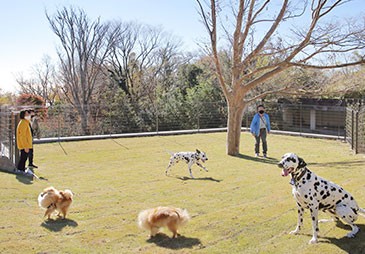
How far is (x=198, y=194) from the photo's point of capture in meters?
8.19

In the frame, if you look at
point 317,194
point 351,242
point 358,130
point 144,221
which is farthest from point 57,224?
point 358,130

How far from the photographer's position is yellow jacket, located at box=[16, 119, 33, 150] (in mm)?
10172

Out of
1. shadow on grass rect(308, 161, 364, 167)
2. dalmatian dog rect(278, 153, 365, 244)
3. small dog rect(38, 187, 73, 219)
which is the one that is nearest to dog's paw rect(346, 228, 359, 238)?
dalmatian dog rect(278, 153, 365, 244)

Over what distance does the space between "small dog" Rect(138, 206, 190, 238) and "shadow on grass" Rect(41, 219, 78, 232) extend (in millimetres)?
1330

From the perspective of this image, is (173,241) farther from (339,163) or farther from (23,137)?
(339,163)

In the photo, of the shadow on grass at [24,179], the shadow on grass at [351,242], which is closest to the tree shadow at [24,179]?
the shadow on grass at [24,179]

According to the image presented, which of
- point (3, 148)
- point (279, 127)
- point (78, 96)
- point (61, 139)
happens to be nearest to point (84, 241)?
point (3, 148)

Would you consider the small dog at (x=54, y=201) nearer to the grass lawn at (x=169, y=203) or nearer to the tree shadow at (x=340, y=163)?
the grass lawn at (x=169, y=203)

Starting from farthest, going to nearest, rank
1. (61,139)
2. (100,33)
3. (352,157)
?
(100,33) < (61,139) < (352,157)

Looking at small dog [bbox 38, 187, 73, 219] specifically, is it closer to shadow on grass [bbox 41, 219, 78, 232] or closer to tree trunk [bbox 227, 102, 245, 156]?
shadow on grass [bbox 41, 219, 78, 232]

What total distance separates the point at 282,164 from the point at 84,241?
2909 mm

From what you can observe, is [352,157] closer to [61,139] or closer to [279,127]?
[279,127]

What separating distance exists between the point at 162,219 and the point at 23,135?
249 inches

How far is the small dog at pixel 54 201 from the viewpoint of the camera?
6152mm
